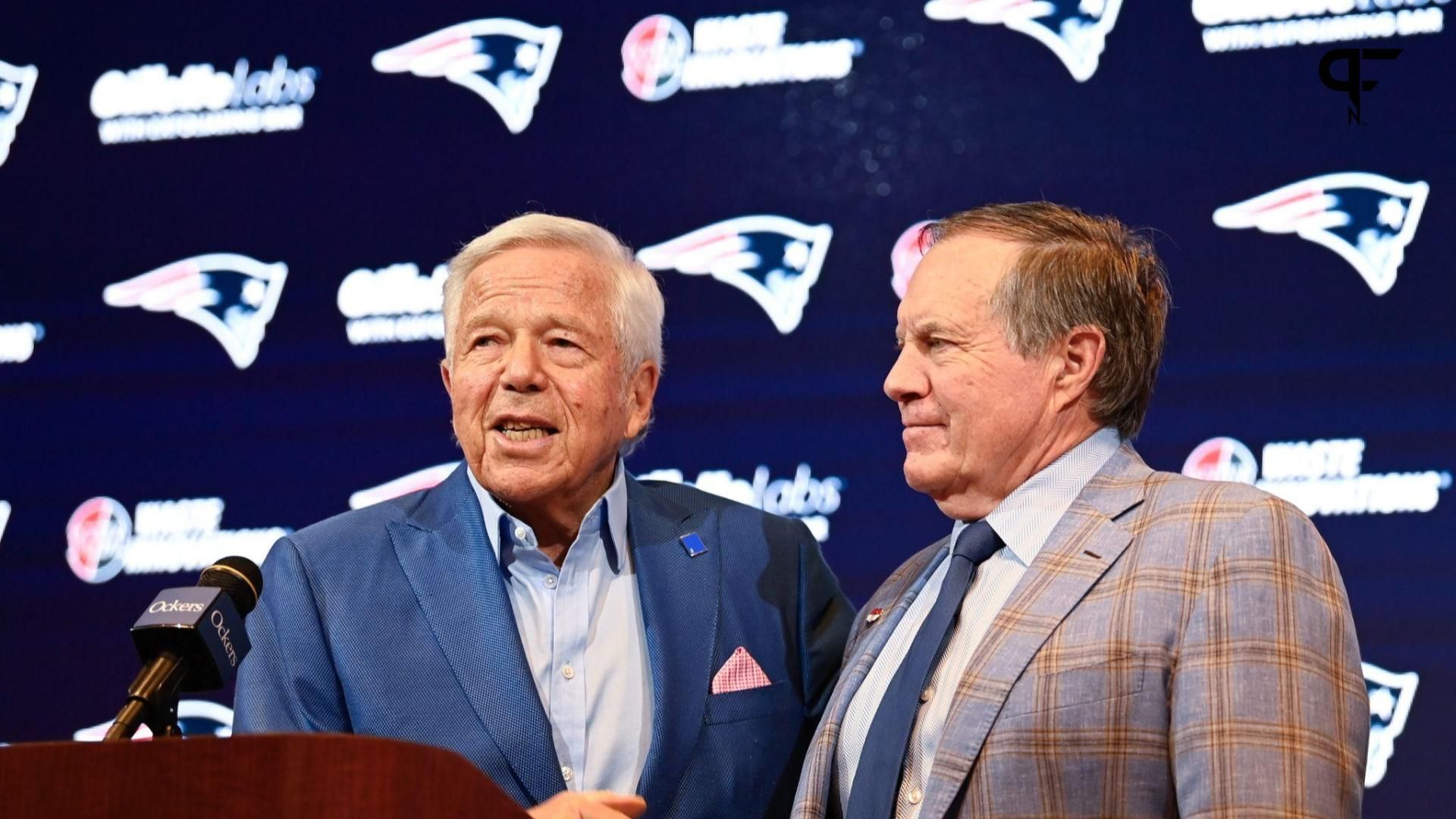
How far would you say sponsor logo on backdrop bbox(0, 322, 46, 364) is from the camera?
470 centimetres

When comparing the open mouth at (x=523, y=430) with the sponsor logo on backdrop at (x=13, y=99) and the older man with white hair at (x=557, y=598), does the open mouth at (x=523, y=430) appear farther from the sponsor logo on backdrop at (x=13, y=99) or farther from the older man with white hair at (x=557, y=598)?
the sponsor logo on backdrop at (x=13, y=99)

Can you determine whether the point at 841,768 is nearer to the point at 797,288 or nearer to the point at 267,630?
the point at 267,630

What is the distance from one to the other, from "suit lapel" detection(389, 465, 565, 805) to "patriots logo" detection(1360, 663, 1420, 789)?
219 centimetres

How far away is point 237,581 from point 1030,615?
1189 millimetres

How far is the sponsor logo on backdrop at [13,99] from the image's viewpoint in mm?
4840

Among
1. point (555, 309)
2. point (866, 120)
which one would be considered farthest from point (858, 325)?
point (555, 309)

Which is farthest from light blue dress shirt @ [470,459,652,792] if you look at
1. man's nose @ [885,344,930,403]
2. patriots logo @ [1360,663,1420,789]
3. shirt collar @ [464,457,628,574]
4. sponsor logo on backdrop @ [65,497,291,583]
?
patriots logo @ [1360,663,1420,789]

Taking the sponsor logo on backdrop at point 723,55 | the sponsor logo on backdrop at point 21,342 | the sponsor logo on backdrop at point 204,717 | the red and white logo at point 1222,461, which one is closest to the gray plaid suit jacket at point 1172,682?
the red and white logo at point 1222,461

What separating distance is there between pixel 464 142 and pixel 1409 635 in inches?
113

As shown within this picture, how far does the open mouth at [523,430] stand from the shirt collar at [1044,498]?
2.72 ft

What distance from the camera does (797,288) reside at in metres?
4.32

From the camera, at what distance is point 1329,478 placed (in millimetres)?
3973

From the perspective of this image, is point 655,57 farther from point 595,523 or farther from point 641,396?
point 595,523

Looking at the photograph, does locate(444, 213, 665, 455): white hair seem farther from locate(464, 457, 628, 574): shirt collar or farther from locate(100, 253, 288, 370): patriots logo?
locate(100, 253, 288, 370): patriots logo
